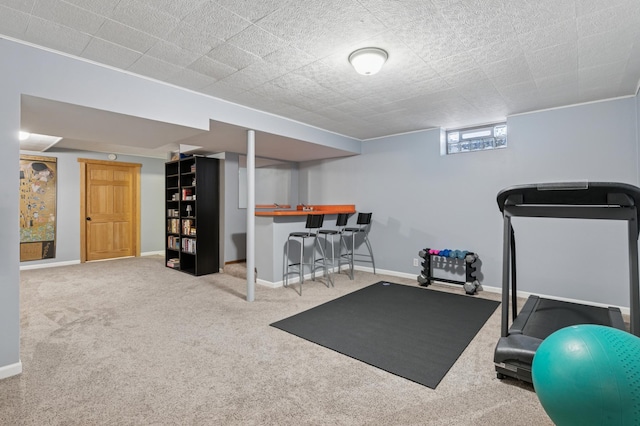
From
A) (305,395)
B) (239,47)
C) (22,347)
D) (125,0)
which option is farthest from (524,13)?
(22,347)

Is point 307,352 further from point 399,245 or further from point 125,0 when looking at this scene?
point 399,245

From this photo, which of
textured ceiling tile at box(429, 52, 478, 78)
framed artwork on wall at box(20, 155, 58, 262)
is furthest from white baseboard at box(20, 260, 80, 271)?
textured ceiling tile at box(429, 52, 478, 78)

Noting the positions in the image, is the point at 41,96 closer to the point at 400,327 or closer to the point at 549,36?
the point at 400,327

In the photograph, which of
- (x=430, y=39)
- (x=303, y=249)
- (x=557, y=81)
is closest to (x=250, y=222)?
(x=303, y=249)

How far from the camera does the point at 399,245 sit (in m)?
5.34

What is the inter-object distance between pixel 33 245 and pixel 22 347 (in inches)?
176

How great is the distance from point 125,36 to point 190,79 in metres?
0.78

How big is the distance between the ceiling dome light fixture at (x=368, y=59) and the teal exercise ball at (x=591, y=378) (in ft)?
7.15

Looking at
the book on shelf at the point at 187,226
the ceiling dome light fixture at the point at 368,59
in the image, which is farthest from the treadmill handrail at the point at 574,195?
the book on shelf at the point at 187,226

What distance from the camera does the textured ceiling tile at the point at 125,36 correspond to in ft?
7.18

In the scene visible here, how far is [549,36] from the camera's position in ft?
7.51

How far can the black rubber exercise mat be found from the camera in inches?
96.8

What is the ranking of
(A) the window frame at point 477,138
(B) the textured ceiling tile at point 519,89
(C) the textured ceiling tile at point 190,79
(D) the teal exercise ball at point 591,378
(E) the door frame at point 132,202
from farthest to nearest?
(E) the door frame at point 132,202 → (A) the window frame at point 477,138 → (B) the textured ceiling tile at point 519,89 → (C) the textured ceiling tile at point 190,79 → (D) the teal exercise ball at point 591,378

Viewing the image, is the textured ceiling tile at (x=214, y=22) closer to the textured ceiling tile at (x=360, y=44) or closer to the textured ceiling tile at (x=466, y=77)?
the textured ceiling tile at (x=360, y=44)
